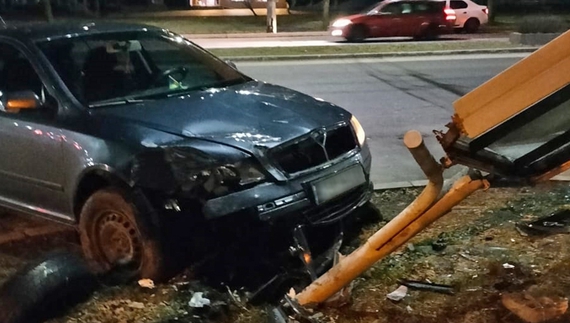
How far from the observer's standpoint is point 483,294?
4230 millimetres

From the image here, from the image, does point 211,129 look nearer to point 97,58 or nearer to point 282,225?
point 282,225

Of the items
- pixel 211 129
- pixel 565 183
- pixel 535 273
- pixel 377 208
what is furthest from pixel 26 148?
pixel 565 183

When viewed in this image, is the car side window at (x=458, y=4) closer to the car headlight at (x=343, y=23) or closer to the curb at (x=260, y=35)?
the car headlight at (x=343, y=23)

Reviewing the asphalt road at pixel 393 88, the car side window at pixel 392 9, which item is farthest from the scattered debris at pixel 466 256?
the car side window at pixel 392 9

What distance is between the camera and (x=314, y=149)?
4602mm

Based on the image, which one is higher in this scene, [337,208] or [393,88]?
[337,208]

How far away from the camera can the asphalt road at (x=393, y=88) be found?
775cm

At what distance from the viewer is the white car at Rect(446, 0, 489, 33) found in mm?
23438

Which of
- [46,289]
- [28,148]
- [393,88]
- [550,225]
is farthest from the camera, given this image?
[393,88]

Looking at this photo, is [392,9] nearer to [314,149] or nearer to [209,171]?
[314,149]

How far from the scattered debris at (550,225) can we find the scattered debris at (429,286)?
1123 millimetres

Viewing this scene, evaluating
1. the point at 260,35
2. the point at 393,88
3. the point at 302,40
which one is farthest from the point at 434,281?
the point at 260,35

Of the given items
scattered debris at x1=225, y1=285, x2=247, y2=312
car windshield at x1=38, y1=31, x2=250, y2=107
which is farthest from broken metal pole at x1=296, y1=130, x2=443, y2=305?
car windshield at x1=38, y1=31, x2=250, y2=107

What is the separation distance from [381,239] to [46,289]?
188cm
